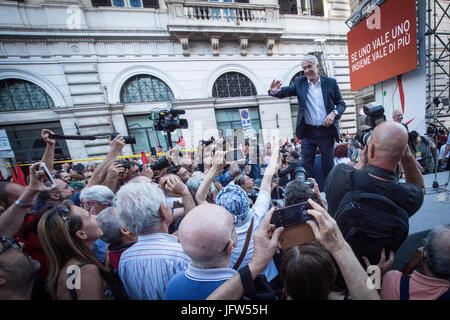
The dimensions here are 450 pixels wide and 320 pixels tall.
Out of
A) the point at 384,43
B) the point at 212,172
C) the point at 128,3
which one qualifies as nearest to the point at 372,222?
the point at 212,172

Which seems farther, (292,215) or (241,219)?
(241,219)

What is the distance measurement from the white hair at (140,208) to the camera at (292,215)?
0.79 metres

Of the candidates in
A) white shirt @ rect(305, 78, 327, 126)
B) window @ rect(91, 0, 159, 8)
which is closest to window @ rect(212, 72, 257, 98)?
window @ rect(91, 0, 159, 8)

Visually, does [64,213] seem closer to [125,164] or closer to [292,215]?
[125,164]

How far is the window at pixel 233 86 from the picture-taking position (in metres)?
9.66

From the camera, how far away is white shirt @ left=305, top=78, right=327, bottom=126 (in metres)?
2.52

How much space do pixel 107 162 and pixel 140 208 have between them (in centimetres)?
146

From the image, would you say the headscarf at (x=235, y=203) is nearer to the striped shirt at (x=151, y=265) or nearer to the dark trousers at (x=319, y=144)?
the striped shirt at (x=151, y=265)

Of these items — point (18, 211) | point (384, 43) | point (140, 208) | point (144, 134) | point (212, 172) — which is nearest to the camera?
point (140, 208)

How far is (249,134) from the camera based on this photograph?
23.0 ft

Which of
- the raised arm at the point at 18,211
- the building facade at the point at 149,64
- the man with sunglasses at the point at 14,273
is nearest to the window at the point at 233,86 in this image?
the building facade at the point at 149,64

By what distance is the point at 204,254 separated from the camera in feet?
2.84
